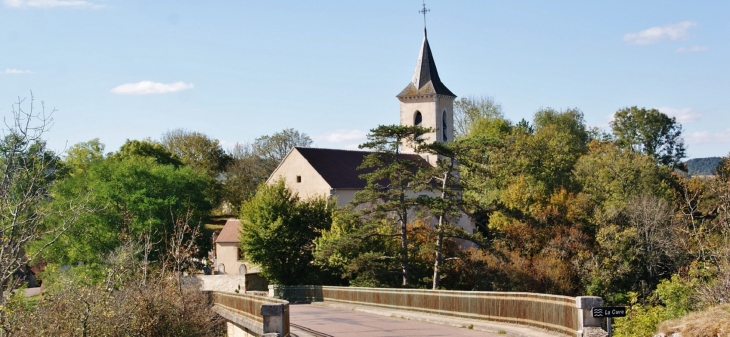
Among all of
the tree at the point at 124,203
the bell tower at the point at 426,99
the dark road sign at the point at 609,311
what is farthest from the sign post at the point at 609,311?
the bell tower at the point at 426,99

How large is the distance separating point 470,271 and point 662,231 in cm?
1273

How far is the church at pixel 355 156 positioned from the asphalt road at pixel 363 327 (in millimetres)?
Answer: 21304

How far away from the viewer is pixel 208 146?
83.1 m

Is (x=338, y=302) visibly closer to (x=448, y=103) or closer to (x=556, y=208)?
(x=556, y=208)

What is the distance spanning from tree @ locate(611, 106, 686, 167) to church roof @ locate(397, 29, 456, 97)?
18873mm

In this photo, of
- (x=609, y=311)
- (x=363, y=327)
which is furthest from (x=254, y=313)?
(x=609, y=311)

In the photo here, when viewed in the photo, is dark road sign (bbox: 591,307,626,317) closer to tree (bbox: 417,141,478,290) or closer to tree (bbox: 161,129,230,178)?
tree (bbox: 417,141,478,290)

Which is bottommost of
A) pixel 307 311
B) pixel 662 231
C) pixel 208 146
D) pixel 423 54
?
pixel 307 311

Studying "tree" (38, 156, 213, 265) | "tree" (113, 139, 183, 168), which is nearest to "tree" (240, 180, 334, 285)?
"tree" (38, 156, 213, 265)

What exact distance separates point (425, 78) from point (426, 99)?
192 centimetres

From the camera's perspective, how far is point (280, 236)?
42969 mm

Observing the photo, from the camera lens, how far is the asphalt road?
18.9 metres

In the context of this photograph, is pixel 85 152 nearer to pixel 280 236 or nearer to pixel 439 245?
pixel 280 236

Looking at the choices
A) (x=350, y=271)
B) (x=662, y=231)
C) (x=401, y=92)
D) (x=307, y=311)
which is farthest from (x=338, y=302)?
(x=401, y=92)
